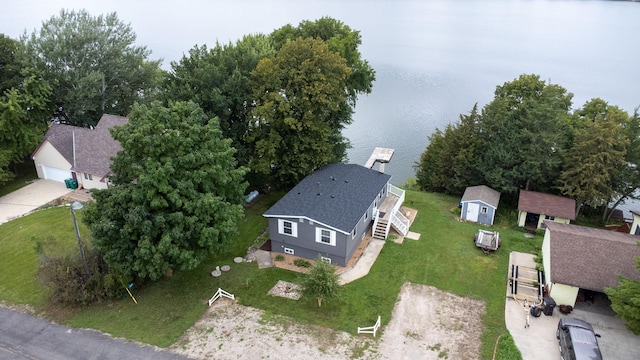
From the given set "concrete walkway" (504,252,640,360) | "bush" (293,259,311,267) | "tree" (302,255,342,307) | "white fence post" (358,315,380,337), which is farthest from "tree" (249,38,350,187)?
"concrete walkway" (504,252,640,360)

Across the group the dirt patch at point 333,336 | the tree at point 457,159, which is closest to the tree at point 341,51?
the tree at point 457,159

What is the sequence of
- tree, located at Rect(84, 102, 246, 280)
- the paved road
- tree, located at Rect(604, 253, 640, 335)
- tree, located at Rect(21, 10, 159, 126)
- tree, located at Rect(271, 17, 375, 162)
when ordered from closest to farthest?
1. tree, located at Rect(604, 253, 640, 335)
2. the paved road
3. tree, located at Rect(84, 102, 246, 280)
4. tree, located at Rect(271, 17, 375, 162)
5. tree, located at Rect(21, 10, 159, 126)

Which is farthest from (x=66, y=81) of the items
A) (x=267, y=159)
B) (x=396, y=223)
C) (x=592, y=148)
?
(x=592, y=148)

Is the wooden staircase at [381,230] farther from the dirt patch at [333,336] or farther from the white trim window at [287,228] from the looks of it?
the dirt patch at [333,336]

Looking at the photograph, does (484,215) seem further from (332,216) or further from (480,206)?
(332,216)

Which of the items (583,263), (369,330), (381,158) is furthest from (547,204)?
(369,330)

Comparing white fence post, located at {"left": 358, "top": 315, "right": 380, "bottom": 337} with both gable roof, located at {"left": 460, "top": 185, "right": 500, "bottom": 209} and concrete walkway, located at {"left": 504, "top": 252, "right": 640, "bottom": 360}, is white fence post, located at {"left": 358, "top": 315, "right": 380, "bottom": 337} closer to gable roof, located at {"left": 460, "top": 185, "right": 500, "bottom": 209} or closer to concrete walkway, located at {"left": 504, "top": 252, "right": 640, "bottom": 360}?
concrete walkway, located at {"left": 504, "top": 252, "right": 640, "bottom": 360}
